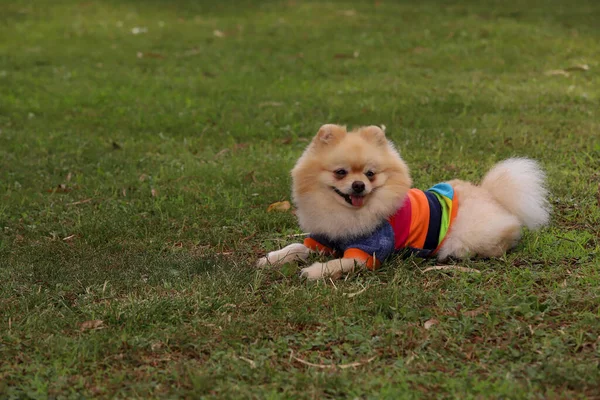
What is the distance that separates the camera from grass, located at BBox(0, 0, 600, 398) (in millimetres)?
3682

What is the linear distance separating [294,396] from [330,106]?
649cm

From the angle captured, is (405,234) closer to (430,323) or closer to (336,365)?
(430,323)

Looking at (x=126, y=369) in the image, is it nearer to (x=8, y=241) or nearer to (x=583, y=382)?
(x=583, y=382)

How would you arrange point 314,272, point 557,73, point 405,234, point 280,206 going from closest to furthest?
point 314,272, point 405,234, point 280,206, point 557,73

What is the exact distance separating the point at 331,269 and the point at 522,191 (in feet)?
4.66

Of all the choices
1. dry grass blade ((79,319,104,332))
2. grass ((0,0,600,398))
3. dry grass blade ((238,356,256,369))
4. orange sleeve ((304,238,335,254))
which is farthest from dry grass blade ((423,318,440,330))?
dry grass blade ((79,319,104,332))

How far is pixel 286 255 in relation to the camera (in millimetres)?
5051

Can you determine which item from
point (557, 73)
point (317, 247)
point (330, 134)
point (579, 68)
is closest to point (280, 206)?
point (317, 247)

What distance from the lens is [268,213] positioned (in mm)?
6125

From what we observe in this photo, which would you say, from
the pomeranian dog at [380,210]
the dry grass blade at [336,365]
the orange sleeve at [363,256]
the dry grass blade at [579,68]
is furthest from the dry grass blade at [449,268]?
the dry grass blade at [579,68]

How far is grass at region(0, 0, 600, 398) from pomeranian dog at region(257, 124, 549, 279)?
0.18 meters

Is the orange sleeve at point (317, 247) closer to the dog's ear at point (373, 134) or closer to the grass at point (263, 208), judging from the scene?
the grass at point (263, 208)

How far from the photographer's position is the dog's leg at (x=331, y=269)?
4.70m

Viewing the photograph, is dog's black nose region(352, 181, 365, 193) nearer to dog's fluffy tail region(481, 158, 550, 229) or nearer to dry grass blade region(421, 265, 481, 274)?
dry grass blade region(421, 265, 481, 274)
